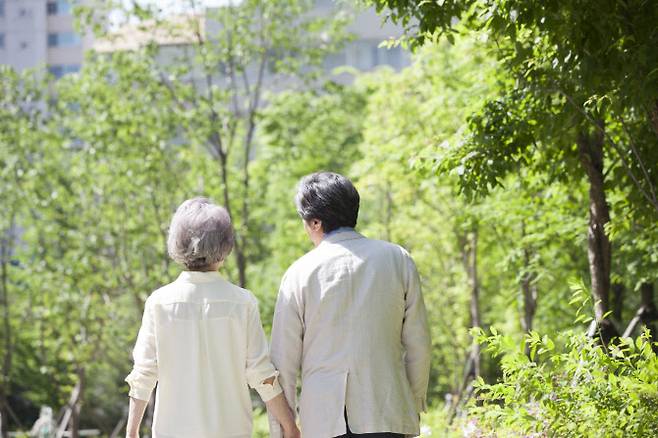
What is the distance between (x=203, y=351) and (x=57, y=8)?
2388 inches

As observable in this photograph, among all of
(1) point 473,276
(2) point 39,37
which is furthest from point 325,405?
(2) point 39,37

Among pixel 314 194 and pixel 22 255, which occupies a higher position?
pixel 314 194

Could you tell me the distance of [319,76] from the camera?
18.9m

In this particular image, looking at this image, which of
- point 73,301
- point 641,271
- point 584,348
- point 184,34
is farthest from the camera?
point 73,301

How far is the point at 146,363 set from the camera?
461 cm

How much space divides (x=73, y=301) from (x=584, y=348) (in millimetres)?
19309

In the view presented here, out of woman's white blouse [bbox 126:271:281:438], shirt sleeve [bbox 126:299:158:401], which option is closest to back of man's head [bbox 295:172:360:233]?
woman's white blouse [bbox 126:271:281:438]

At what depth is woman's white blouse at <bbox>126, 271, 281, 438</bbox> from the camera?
4.51m

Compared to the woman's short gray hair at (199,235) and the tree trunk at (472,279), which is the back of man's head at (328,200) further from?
the tree trunk at (472,279)

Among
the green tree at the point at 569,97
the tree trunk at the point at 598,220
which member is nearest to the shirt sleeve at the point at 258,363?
the green tree at the point at 569,97

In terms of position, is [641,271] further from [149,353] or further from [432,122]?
[149,353]

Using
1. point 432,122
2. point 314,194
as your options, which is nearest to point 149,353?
point 314,194

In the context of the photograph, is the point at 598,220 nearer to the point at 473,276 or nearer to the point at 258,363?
the point at 258,363

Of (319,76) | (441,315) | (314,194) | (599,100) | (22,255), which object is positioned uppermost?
(319,76)
